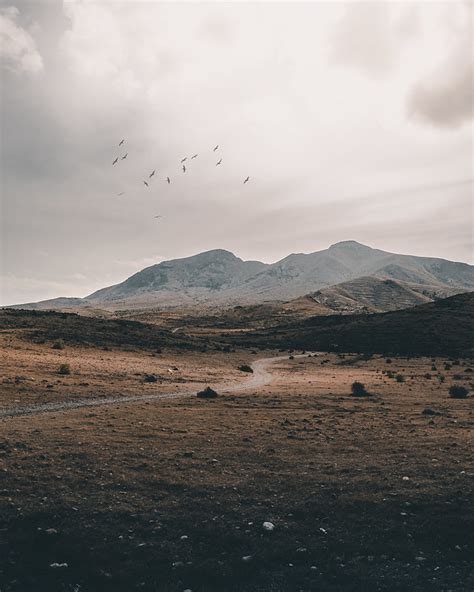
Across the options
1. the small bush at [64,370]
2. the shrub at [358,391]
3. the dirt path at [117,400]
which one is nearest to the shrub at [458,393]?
the shrub at [358,391]

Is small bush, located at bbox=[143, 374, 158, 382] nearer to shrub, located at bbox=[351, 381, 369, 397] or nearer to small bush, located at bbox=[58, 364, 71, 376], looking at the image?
small bush, located at bbox=[58, 364, 71, 376]

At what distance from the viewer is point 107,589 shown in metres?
10.6

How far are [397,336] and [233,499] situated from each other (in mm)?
104378

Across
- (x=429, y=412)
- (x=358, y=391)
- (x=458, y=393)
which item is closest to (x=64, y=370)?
(x=358, y=391)

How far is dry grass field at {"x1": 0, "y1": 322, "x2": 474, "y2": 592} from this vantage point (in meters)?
11.1

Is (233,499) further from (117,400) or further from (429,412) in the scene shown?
(117,400)

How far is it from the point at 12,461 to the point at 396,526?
14.2m

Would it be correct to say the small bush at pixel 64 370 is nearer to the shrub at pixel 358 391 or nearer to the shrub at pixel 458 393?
the shrub at pixel 358 391

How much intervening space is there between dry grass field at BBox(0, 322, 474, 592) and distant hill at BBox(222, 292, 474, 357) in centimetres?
7469

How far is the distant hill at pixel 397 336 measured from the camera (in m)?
99.8

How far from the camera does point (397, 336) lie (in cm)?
11081

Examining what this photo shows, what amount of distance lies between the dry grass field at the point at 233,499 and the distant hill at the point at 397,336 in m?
74.7

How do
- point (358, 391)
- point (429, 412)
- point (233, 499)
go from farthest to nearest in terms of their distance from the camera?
point (358, 391) → point (429, 412) → point (233, 499)

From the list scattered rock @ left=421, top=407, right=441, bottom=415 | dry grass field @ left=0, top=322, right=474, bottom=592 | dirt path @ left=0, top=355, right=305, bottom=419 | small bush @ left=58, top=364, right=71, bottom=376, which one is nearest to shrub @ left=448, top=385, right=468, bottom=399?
dry grass field @ left=0, top=322, right=474, bottom=592
